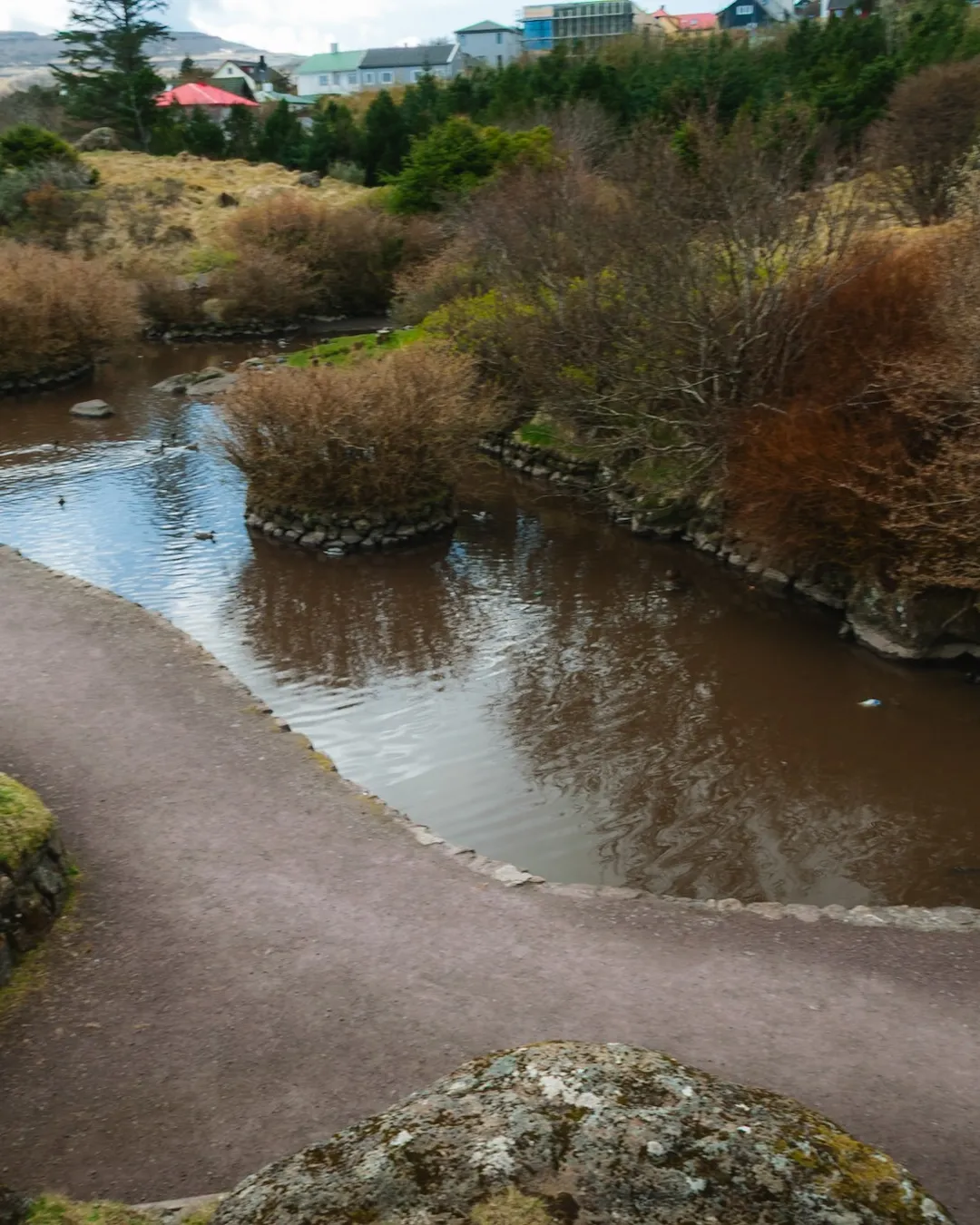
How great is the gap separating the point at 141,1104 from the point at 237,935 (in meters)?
2.11

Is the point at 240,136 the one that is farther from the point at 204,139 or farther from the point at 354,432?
the point at 354,432

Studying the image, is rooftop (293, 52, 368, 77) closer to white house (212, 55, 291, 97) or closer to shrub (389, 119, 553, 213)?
white house (212, 55, 291, 97)

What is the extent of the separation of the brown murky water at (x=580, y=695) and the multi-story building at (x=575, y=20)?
11468 cm

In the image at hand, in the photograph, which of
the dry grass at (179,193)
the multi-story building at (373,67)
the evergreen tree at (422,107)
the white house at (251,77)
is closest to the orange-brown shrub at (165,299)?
the dry grass at (179,193)

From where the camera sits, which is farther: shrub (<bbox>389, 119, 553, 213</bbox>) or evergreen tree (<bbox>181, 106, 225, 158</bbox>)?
evergreen tree (<bbox>181, 106, 225, 158</bbox>)

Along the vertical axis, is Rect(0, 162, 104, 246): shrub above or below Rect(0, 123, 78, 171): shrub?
below

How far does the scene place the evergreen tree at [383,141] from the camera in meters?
69.4

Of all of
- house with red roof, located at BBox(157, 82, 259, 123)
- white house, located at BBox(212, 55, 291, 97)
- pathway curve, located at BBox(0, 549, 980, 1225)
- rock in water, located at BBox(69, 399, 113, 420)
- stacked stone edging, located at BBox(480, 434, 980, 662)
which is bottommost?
stacked stone edging, located at BBox(480, 434, 980, 662)

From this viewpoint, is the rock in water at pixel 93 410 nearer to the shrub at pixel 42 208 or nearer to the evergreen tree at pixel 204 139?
the shrub at pixel 42 208

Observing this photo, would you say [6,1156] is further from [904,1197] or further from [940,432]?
[940,432]

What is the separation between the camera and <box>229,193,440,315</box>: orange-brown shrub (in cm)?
5275

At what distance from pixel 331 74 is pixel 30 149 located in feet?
270

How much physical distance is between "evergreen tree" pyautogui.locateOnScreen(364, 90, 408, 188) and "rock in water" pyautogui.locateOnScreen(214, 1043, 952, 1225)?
72.2m

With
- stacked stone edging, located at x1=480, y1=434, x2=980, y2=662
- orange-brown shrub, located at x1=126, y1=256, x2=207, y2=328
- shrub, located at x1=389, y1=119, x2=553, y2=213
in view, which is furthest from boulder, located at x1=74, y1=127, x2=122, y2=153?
stacked stone edging, located at x1=480, y1=434, x2=980, y2=662
